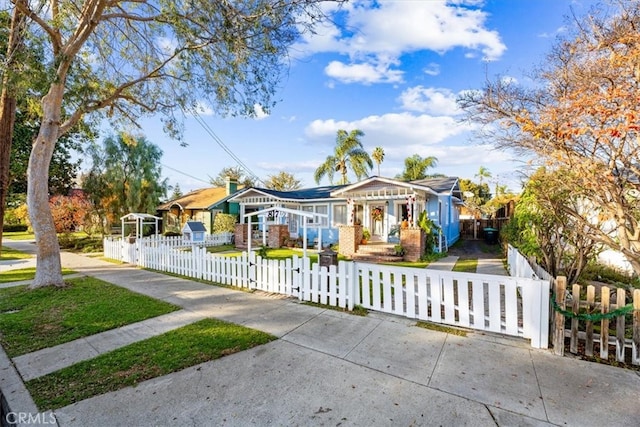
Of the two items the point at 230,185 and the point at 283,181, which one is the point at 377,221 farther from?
the point at 283,181

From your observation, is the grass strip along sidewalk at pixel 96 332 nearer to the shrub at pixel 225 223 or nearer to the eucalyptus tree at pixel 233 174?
the shrub at pixel 225 223

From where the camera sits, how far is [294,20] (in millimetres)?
6316

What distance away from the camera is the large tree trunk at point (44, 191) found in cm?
726

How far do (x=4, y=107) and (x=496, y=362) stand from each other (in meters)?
9.82

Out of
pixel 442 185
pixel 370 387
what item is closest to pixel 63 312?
pixel 370 387

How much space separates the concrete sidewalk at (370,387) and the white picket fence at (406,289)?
344mm

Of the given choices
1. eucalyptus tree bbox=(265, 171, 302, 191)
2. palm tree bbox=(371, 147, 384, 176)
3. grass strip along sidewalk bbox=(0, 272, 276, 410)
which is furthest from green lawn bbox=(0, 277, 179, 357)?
eucalyptus tree bbox=(265, 171, 302, 191)

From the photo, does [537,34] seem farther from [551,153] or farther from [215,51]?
[215,51]

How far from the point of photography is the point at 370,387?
303cm

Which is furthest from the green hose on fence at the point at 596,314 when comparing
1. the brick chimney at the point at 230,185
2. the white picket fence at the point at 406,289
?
the brick chimney at the point at 230,185

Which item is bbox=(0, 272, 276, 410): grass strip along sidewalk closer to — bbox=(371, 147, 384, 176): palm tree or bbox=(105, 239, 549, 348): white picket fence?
bbox=(105, 239, 549, 348): white picket fence

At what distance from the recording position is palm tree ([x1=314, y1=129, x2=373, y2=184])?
25594 mm

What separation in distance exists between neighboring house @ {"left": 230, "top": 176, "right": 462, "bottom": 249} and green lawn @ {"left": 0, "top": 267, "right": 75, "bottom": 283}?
7.02m

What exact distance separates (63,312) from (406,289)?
21.2 ft
